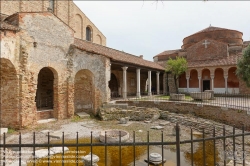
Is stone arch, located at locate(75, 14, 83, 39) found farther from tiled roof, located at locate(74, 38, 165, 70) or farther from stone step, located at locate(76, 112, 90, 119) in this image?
stone step, located at locate(76, 112, 90, 119)

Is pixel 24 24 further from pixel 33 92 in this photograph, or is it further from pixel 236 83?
pixel 236 83

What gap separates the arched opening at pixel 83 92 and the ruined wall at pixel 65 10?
8045 mm

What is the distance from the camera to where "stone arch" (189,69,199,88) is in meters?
24.5

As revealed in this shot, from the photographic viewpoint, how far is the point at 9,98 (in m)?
10.3

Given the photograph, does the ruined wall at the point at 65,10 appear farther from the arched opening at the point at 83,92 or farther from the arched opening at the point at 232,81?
the arched opening at the point at 232,81

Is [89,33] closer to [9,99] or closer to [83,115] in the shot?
[83,115]

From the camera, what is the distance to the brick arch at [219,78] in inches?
883

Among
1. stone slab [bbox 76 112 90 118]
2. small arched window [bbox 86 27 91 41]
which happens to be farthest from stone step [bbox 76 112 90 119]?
small arched window [bbox 86 27 91 41]

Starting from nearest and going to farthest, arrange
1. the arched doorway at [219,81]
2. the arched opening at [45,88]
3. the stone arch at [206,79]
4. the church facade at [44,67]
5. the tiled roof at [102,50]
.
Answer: the church facade at [44,67]
the tiled roof at [102,50]
the arched opening at [45,88]
the arched doorway at [219,81]
the stone arch at [206,79]

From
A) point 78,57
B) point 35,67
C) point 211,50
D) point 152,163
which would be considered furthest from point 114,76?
point 152,163

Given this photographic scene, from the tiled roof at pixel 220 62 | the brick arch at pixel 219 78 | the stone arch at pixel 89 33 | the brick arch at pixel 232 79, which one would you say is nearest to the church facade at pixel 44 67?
the stone arch at pixel 89 33

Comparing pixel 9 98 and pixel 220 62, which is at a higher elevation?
pixel 220 62

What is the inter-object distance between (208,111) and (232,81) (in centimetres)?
1255

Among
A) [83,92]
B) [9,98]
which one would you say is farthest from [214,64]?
[9,98]
